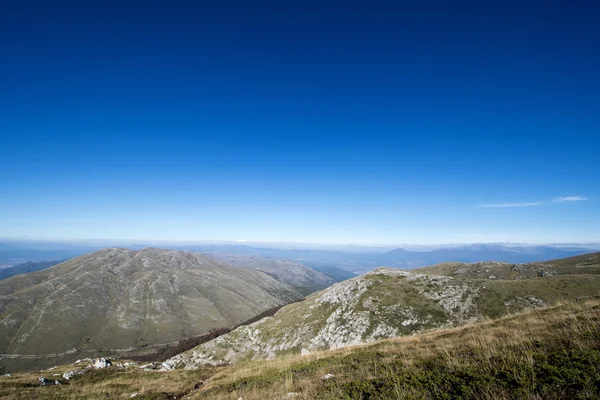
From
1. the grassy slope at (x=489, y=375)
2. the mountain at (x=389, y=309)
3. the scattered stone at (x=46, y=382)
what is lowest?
the mountain at (x=389, y=309)

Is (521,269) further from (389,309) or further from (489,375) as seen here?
(489,375)

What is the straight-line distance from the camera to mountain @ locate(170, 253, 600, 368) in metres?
65.5

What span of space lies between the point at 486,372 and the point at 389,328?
221ft

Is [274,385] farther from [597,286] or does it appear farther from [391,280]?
[597,286]

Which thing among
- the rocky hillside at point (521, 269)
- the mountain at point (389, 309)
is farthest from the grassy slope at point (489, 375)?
the rocky hillside at point (521, 269)

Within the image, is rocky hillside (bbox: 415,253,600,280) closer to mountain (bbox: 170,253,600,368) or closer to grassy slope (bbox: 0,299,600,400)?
mountain (bbox: 170,253,600,368)

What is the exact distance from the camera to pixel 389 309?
2923 inches

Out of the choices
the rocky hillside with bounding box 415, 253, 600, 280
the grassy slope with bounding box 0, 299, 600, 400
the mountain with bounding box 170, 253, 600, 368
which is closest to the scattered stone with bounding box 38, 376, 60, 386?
the grassy slope with bounding box 0, 299, 600, 400

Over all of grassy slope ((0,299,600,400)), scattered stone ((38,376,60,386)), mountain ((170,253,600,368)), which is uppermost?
grassy slope ((0,299,600,400))

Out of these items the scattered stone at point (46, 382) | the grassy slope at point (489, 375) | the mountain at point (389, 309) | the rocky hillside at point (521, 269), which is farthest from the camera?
the rocky hillside at point (521, 269)

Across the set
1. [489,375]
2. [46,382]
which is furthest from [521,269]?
[46,382]

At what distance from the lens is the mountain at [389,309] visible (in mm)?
65500

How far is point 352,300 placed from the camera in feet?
278

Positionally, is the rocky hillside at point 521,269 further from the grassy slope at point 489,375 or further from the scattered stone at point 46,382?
the scattered stone at point 46,382
